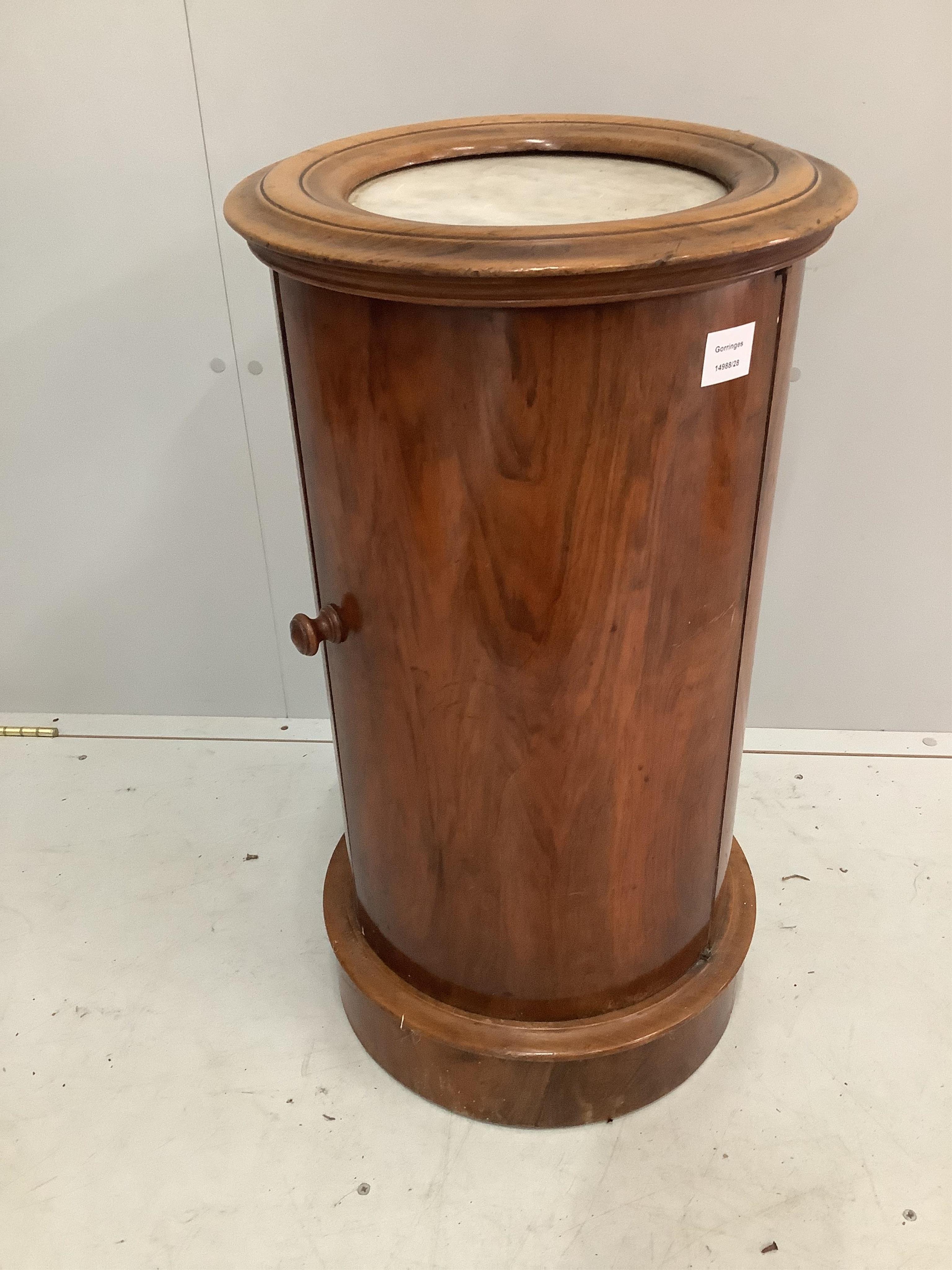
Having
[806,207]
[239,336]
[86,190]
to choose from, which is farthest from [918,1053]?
[86,190]

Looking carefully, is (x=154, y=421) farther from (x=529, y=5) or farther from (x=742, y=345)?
(x=742, y=345)

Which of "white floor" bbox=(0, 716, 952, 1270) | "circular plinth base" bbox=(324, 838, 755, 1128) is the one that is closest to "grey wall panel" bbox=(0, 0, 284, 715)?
"white floor" bbox=(0, 716, 952, 1270)

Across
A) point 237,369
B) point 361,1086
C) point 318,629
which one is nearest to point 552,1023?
point 361,1086

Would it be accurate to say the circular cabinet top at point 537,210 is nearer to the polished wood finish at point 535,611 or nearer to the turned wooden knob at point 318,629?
the polished wood finish at point 535,611

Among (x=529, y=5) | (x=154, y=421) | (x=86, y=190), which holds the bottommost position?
(x=154, y=421)

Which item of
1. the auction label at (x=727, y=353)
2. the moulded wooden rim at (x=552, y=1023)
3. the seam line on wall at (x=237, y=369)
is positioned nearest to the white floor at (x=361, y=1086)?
the moulded wooden rim at (x=552, y=1023)

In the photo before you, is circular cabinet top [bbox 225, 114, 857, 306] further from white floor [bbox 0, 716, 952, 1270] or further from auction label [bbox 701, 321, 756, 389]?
white floor [bbox 0, 716, 952, 1270]

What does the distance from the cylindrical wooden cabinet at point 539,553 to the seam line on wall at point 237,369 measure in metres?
0.46

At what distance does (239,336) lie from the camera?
184 centimetres

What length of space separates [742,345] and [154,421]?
1.28 metres

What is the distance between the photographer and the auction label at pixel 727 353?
1.01 m

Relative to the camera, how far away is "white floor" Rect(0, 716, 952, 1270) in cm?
134

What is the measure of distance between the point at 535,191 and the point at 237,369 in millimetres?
829

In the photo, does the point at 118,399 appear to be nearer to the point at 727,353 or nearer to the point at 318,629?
the point at 318,629
